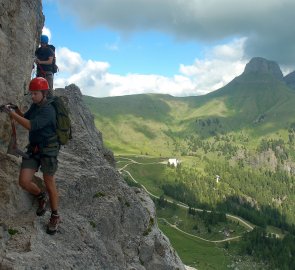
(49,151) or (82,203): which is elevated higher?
(49,151)

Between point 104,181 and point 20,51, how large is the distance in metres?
10.8

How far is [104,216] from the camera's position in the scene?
25.1 metres

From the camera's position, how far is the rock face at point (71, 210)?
1753 cm

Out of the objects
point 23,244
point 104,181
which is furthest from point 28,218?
point 104,181

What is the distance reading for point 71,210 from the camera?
75.3ft

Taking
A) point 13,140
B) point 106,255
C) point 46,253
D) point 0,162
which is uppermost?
point 13,140

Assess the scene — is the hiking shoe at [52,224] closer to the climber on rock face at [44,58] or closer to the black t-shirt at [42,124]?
the black t-shirt at [42,124]

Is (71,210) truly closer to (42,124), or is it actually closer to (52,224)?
(52,224)

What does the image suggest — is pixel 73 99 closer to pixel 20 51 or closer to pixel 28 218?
pixel 20 51

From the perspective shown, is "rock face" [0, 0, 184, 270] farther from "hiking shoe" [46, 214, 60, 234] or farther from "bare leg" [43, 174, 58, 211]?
"bare leg" [43, 174, 58, 211]

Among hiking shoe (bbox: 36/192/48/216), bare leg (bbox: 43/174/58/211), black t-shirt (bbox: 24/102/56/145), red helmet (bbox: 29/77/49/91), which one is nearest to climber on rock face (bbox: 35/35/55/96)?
red helmet (bbox: 29/77/49/91)

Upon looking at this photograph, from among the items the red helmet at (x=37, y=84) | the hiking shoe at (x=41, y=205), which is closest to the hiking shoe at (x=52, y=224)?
the hiking shoe at (x=41, y=205)

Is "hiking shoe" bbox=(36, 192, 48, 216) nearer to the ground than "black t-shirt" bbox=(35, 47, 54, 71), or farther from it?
nearer to the ground

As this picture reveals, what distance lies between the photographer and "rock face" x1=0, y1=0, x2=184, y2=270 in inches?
690
